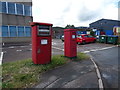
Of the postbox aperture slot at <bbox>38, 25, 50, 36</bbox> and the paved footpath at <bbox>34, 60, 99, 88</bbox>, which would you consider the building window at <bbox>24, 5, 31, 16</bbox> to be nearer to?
the postbox aperture slot at <bbox>38, 25, 50, 36</bbox>

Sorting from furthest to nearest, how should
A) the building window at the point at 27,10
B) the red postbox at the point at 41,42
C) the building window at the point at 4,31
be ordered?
the building window at the point at 27,10 < the building window at the point at 4,31 < the red postbox at the point at 41,42

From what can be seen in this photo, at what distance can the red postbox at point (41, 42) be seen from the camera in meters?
4.38

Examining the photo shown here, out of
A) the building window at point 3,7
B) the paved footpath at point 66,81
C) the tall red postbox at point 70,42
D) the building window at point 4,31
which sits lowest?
the paved footpath at point 66,81

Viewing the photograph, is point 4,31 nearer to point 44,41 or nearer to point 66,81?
point 44,41

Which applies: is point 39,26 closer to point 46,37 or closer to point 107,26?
point 46,37

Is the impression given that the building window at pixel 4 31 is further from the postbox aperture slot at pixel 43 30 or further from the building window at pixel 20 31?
the postbox aperture slot at pixel 43 30

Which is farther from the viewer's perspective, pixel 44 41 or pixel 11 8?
pixel 11 8

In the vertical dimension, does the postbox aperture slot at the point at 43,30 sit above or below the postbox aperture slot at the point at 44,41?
above

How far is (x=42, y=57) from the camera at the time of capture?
455cm

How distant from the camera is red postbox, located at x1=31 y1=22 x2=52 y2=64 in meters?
4.38

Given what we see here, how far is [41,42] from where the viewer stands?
4477 millimetres

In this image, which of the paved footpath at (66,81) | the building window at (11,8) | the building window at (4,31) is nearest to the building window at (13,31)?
the building window at (4,31)

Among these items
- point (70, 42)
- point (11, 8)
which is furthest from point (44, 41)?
point (11, 8)

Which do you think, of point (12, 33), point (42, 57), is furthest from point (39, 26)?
point (12, 33)
